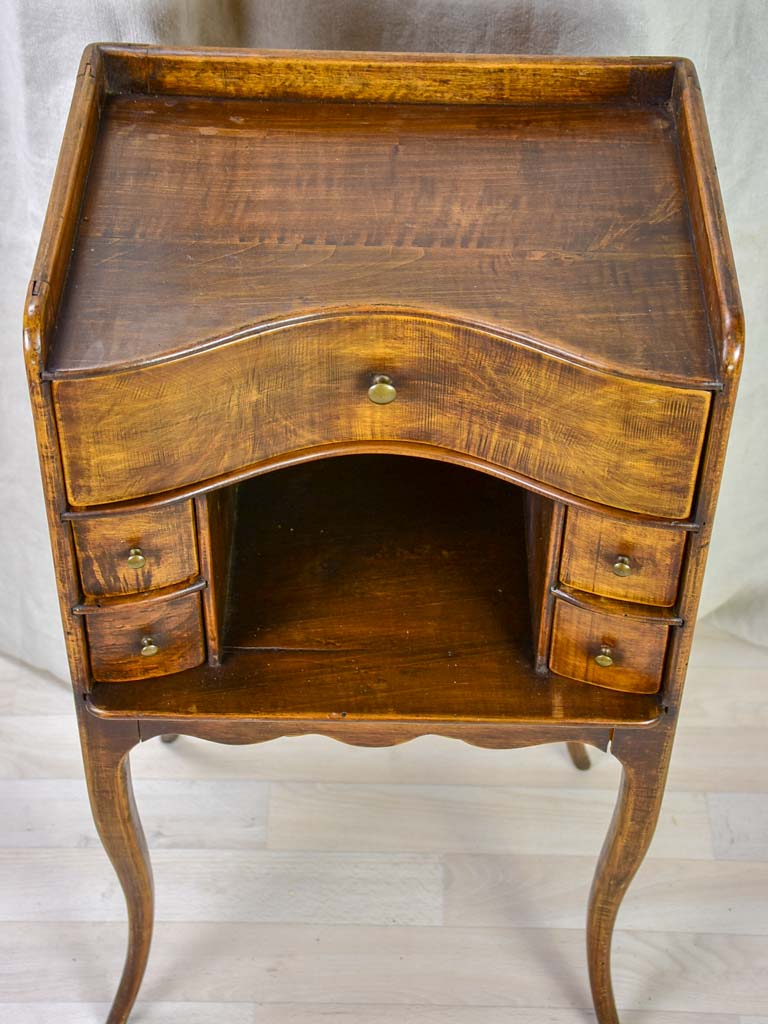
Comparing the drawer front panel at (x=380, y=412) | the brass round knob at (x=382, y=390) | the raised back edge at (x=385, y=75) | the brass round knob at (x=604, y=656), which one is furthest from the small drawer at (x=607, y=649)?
the raised back edge at (x=385, y=75)

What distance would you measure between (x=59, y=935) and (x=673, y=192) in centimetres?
118

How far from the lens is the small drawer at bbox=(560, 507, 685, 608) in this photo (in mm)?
1248

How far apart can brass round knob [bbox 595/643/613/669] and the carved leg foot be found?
672mm

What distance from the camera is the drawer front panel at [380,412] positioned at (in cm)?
114

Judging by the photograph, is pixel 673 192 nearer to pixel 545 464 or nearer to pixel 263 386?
pixel 545 464

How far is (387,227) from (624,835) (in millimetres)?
678

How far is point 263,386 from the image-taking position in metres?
1.17

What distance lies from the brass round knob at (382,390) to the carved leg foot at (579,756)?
94cm

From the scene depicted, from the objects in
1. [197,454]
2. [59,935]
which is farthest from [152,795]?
[197,454]

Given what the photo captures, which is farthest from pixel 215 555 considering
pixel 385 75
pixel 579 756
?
pixel 579 756

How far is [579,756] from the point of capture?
201cm

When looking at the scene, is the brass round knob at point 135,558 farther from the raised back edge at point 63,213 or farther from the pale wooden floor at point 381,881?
the pale wooden floor at point 381,881

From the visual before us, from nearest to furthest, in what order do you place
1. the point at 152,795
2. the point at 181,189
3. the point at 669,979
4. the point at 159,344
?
the point at 159,344 < the point at 181,189 < the point at 669,979 < the point at 152,795

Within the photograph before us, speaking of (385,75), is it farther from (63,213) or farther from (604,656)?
(604,656)
